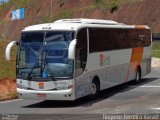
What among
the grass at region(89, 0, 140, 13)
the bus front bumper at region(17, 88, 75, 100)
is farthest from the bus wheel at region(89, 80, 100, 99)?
the grass at region(89, 0, 140, 13)

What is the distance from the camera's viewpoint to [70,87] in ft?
55.1

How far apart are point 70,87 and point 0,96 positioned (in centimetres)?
444

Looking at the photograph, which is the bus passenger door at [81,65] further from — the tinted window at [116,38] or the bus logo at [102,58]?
the bus logo at [102,58]

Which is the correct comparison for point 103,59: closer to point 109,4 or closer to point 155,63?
point 155,63

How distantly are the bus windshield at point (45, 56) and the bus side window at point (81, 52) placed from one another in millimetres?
412

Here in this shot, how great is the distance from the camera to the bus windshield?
55.1 ft

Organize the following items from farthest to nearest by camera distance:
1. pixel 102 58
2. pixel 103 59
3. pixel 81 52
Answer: pixel 103 59 → pixel 102 58 → pixel 81 52

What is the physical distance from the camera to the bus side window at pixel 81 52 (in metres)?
17.2

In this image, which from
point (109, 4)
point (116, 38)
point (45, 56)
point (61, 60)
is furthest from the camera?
point (109, 4)

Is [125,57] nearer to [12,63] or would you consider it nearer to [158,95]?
[158,95]

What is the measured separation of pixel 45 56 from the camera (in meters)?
17.0

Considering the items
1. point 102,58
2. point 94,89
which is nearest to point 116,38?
point 102,58

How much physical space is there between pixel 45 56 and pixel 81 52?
4.39 ft

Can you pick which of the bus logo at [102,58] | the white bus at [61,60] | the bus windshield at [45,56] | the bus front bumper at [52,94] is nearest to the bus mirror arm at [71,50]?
the white bus at [61,60]
